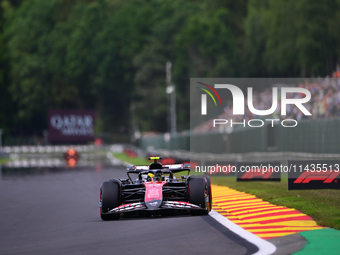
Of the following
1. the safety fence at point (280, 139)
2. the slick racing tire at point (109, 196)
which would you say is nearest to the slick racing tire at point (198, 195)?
the slick racing tire at point (109, 196)

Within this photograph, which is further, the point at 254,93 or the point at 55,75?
the point at 55,75

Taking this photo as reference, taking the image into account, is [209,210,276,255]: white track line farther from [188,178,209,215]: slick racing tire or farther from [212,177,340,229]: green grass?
[212,177,340,229]: green grass

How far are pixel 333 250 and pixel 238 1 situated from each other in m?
91.4

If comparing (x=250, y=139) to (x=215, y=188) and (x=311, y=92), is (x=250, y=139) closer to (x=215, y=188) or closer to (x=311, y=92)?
(x=311, y=92)

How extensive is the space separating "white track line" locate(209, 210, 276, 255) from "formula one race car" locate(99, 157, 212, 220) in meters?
0.38

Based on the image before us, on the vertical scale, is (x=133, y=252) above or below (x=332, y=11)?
below

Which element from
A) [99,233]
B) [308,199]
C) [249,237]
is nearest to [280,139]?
[308,199]

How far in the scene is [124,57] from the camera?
114m

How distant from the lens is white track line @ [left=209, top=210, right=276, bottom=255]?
10.1 meters

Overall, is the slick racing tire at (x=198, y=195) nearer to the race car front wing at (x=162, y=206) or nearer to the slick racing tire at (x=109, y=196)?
the race car front wing at (x=162, y=206)

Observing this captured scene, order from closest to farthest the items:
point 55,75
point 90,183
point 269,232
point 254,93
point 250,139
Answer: point 269,232 < point 254,93 < point 90,183 < point 250,139 < point 55,75

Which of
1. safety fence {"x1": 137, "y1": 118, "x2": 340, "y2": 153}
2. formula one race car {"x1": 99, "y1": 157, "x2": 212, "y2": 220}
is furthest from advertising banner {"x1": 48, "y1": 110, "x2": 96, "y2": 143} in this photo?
formula one race car {"x1": 99, "y1": 157, "x2": 212, "y2": 220}

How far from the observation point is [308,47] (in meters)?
59.5

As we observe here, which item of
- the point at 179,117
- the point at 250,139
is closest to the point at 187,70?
the point at 179,117
